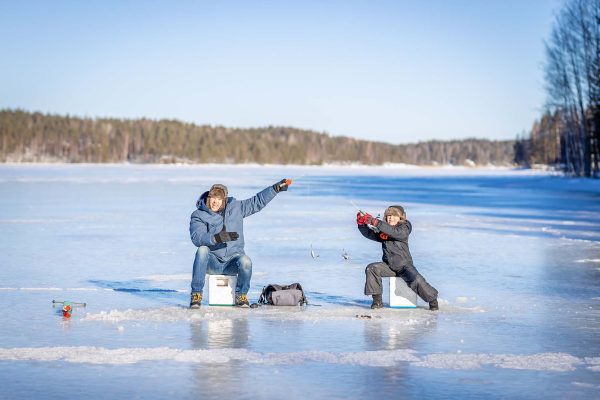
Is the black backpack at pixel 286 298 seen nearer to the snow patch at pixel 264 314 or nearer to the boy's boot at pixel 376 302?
the snow patch at pixel 264 314

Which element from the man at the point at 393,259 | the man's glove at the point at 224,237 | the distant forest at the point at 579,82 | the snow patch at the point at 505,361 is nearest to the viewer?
the snow patch at the point at 505,361

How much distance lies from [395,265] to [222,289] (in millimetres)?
1983

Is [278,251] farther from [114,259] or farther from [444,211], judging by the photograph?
[444,211]

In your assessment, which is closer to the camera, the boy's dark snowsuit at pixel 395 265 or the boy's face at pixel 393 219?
the boy's dark snowsuit at pixel 395 265

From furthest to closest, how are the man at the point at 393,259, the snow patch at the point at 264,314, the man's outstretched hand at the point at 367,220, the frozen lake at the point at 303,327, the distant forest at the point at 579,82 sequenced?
the distant forest at the point at 579,82
the man at the point at 393,259
the man's outstretched hand at the point at 367,220
the snow patch at the point at 264,314
the frozen lake at the point at 303,327

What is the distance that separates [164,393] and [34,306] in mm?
4407

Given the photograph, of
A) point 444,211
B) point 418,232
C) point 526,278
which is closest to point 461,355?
point 526,278

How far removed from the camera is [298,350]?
7.88 m

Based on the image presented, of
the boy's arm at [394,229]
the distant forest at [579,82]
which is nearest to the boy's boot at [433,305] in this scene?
the boy's arm at [394,229]

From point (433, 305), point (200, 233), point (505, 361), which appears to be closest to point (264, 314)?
point (200, 233)

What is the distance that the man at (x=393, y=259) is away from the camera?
396 inches

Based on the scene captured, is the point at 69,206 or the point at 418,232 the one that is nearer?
the point at 418,232

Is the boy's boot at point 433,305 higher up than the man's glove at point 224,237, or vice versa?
the man's glove at point 224,237

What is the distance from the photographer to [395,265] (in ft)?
33.8
